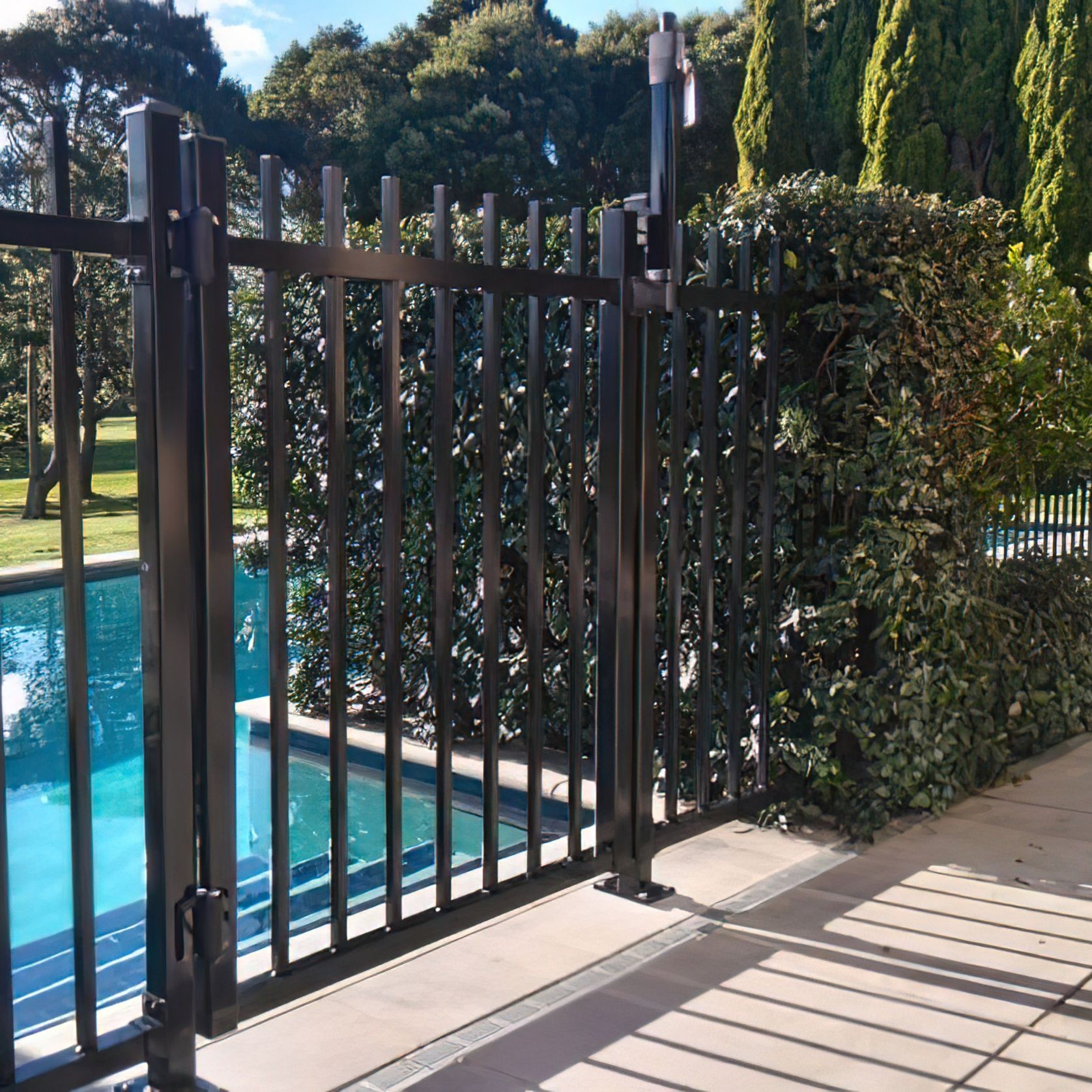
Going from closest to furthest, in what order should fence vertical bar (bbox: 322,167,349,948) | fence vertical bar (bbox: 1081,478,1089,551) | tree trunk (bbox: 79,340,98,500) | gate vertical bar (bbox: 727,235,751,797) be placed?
fence vertical bar (bbox: 322,167,349,948) → gate vertical bar (bbox: 727,235,751,797) → tree trunk (bbox: 79,340,98,500) → fence vertical bar (bbox: 1081,478,1089,551)

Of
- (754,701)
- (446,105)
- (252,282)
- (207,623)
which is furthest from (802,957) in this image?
(446,105)

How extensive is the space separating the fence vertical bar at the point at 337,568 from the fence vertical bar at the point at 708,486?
4.44ft

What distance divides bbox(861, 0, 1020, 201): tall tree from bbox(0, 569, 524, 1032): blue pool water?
13.8 metres

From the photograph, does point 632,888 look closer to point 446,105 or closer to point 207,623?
point 207,623

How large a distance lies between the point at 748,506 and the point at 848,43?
1753 centimetres

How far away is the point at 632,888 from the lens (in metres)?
3.37

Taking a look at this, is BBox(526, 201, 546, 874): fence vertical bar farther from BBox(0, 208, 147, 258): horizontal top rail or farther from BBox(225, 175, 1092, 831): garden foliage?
BBox(0, 208, 147, 258): horizontal top rail

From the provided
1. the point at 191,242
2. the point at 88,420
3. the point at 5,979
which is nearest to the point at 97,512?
the point at 88,420

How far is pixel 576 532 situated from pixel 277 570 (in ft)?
3.26

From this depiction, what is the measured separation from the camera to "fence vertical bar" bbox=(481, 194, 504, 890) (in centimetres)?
283

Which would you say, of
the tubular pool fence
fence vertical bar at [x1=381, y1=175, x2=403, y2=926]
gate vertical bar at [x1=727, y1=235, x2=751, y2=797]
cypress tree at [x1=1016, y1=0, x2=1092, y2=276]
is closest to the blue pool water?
fence vertical bar at [x1=381, y1=175, x2=403, y2=926]

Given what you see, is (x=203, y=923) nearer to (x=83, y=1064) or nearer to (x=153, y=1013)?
(x=153, y=1013)

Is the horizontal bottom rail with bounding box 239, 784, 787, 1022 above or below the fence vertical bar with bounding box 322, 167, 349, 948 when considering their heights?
below

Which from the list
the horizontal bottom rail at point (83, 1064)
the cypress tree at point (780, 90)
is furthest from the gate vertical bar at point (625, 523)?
the cypress tree at point (780, 90)
